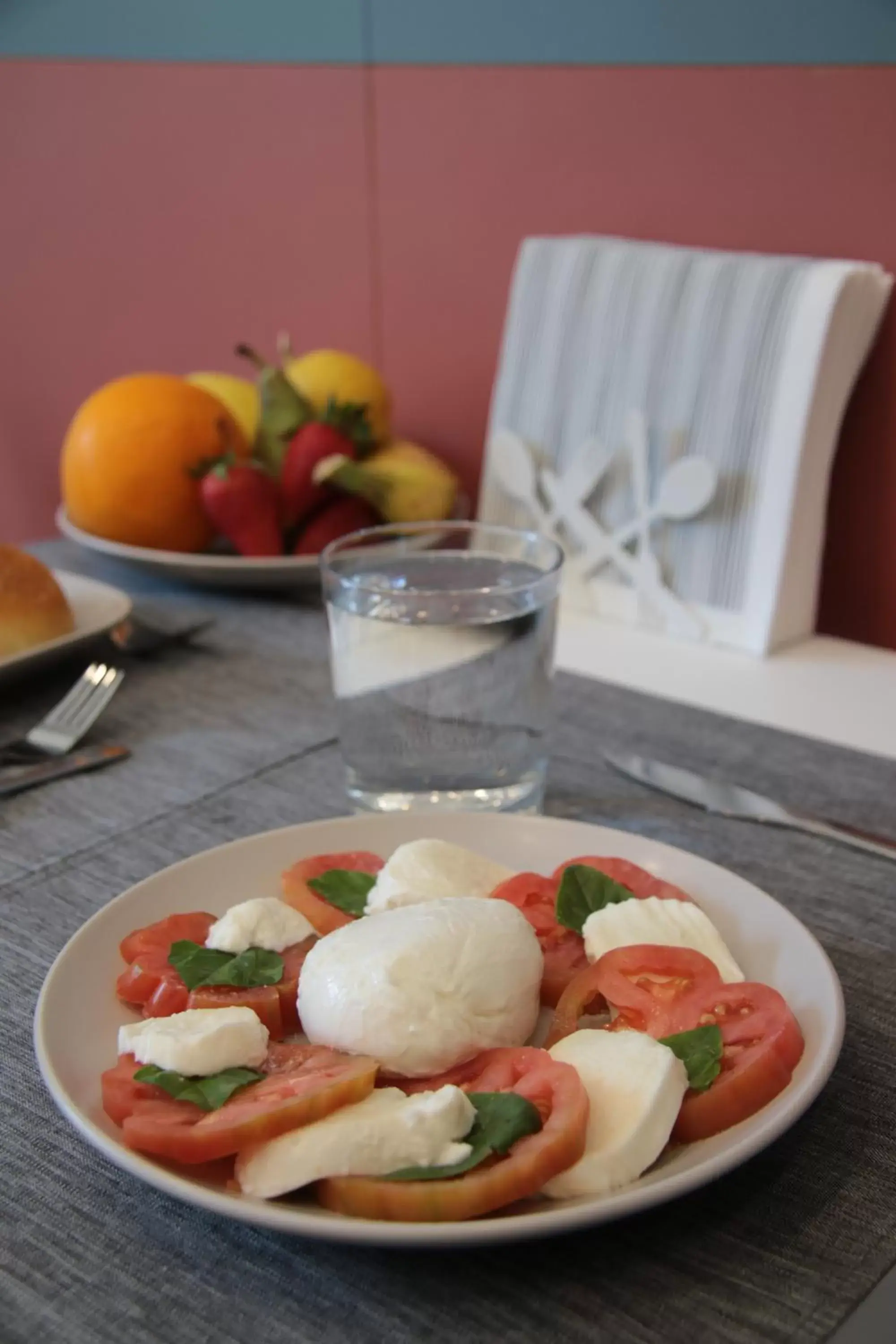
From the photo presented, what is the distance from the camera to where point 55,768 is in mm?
1040

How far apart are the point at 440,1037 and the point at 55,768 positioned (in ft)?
1.76

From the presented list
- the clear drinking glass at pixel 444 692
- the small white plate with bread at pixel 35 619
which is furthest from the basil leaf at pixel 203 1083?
the small white plate with bread at pixel 35 619

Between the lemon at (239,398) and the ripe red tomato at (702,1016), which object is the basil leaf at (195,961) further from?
the lemon at (239,398)

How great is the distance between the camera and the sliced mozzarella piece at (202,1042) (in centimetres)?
58

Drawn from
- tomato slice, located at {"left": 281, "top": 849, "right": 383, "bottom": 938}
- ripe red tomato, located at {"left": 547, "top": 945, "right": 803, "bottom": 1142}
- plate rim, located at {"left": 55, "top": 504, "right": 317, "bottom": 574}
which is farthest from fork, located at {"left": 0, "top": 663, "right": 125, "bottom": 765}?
ripe red tomato, located at {"left": 547, "top": 945, "right": 803, "bottom": 1142}

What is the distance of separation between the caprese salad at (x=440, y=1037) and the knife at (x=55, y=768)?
337mm

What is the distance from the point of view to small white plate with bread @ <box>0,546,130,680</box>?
115 centimetres

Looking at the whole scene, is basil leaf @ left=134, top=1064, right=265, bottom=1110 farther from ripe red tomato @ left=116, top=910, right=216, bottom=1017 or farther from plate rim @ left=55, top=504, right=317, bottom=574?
plate rim @ left=55, top=504, right=317, bottom=574

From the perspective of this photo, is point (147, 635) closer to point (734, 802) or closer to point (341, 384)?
point (341, 384)

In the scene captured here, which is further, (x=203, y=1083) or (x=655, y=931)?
(x=655, y=931)

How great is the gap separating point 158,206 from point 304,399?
0.72 meters

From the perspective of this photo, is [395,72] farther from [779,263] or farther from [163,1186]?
[163,1186]

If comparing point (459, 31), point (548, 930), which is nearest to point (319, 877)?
point (548, 930)

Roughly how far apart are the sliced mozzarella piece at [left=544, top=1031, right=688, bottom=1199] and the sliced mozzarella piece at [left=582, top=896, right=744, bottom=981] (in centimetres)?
9
